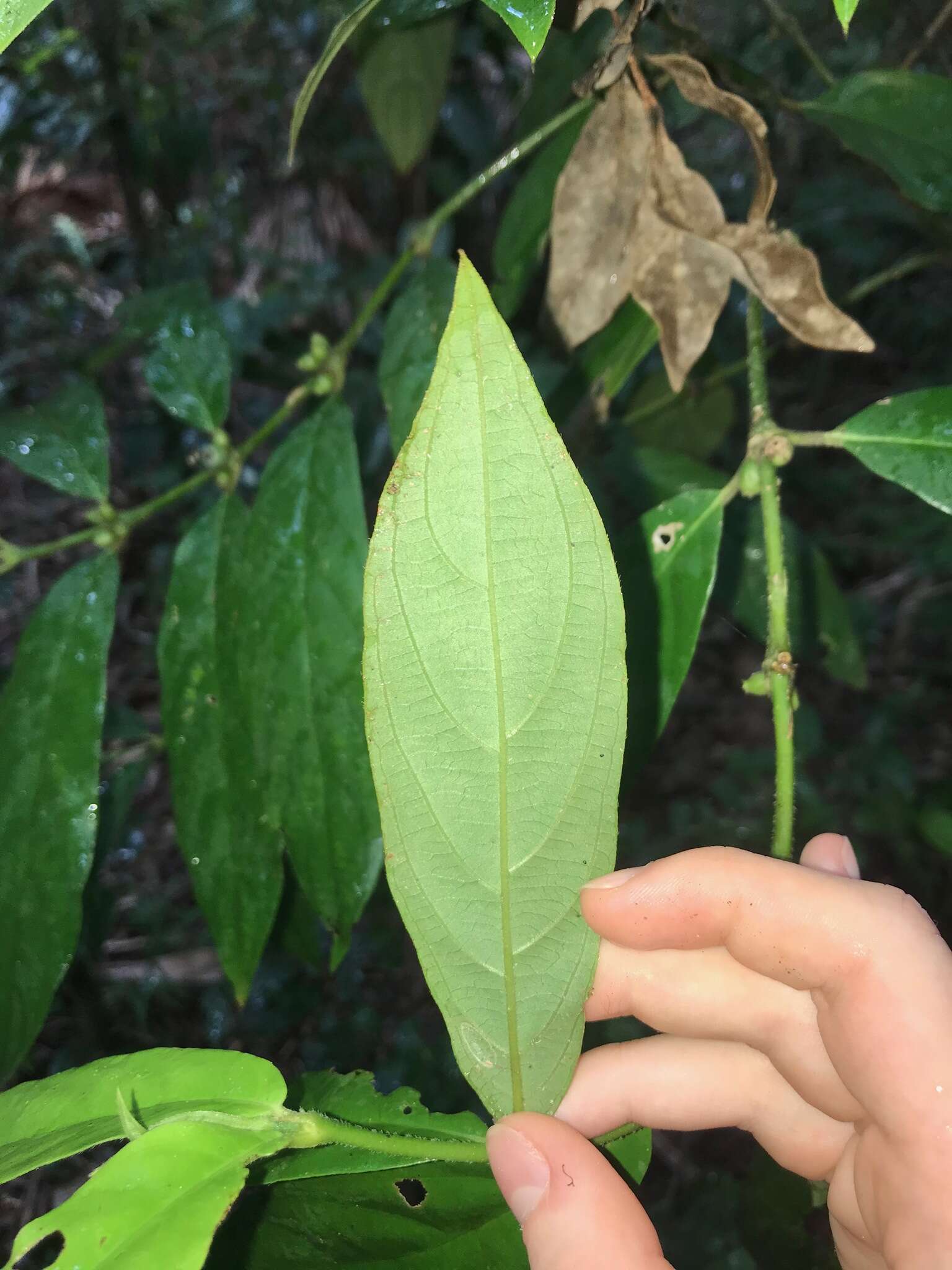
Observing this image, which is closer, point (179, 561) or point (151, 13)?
point (179, 561)

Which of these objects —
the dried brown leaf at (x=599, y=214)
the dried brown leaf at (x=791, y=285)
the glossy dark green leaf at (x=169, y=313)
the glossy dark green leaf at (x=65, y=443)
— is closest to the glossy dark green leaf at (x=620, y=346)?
the dried brown leaf at (x=599, y=214)

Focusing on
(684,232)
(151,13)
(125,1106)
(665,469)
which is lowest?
(125,1106)

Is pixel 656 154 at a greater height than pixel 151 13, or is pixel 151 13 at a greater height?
pixel 151 13

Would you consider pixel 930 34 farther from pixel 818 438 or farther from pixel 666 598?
pixel 666 598

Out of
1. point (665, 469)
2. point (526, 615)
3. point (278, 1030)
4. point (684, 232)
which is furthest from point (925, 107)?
point (278, 1030)

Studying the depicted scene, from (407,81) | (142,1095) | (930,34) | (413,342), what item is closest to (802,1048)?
(142,1095)

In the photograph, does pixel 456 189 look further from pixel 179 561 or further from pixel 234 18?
pixel 179 561

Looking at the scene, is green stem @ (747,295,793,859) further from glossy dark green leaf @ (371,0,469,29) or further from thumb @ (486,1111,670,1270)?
glossy dark green leaf @ (371,0,469,29)
